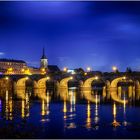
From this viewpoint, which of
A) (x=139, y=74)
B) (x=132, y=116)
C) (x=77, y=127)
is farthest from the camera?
(x=139, y=74)

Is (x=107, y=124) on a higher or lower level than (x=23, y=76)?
lower

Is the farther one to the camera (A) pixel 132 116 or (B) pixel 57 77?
(B) pixel 57 77

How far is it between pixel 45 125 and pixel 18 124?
132cm

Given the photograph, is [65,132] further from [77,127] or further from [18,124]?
[18,124]

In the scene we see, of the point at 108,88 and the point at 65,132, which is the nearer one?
the point at 65,132

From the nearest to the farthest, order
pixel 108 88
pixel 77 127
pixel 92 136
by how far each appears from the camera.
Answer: pixel 92 136
pixel 77 127
pixel 108 88

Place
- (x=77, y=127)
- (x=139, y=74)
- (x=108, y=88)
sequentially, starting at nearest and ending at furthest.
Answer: (x=77, y=127)
(x=139, y=74)
(x=108, y=88)

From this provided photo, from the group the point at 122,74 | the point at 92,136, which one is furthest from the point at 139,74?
the point at 92,136

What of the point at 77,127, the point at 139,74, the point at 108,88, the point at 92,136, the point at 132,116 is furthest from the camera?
the point at 108,88

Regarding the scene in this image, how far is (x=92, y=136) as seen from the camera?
15594 millimetres

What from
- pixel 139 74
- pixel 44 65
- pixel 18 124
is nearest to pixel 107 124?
pixel 18 124

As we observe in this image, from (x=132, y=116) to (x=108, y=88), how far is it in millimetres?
34550

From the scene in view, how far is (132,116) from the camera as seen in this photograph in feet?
72.4

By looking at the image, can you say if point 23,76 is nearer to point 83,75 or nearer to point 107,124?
point 83,75
